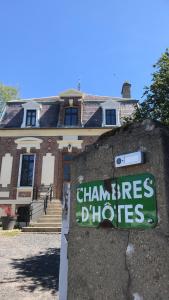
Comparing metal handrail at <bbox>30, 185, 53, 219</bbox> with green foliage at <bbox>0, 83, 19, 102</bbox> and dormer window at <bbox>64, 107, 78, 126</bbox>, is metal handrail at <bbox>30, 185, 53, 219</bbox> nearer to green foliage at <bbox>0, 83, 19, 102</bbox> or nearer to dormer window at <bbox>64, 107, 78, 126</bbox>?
dormer window at <bbox>64, 107, 78, 126</bbox>

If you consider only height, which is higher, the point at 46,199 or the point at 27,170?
the point at 27,170

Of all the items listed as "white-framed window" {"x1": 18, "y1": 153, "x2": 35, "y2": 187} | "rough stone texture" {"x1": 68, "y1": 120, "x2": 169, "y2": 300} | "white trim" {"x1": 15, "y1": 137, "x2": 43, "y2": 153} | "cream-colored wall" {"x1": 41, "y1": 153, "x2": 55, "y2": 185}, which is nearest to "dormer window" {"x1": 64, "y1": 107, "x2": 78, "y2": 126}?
"white trim" {"x1": 15, "y1": 137, "x2": 43, "y2": 153}

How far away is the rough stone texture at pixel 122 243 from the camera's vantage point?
84.2 inches

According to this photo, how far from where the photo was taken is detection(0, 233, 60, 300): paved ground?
14.5 feet

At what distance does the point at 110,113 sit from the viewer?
757 inches

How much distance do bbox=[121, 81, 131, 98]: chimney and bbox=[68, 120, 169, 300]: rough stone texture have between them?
20481 millimetres

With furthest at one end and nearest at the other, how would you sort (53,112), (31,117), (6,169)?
1. (53,112)
2. (31,117)
3. (6,169)

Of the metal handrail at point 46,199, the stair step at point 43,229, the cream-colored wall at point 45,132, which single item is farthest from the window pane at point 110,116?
the stair step at point 43,229

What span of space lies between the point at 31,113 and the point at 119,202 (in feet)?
58.3

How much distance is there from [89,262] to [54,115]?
17.5 m

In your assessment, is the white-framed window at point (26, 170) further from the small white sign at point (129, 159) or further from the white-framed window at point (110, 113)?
the small white sign at point (129, 159)

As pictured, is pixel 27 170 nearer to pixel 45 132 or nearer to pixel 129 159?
→ pixel 45 132

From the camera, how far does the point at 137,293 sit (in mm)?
2211

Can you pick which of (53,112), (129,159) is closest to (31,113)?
(53,112)
